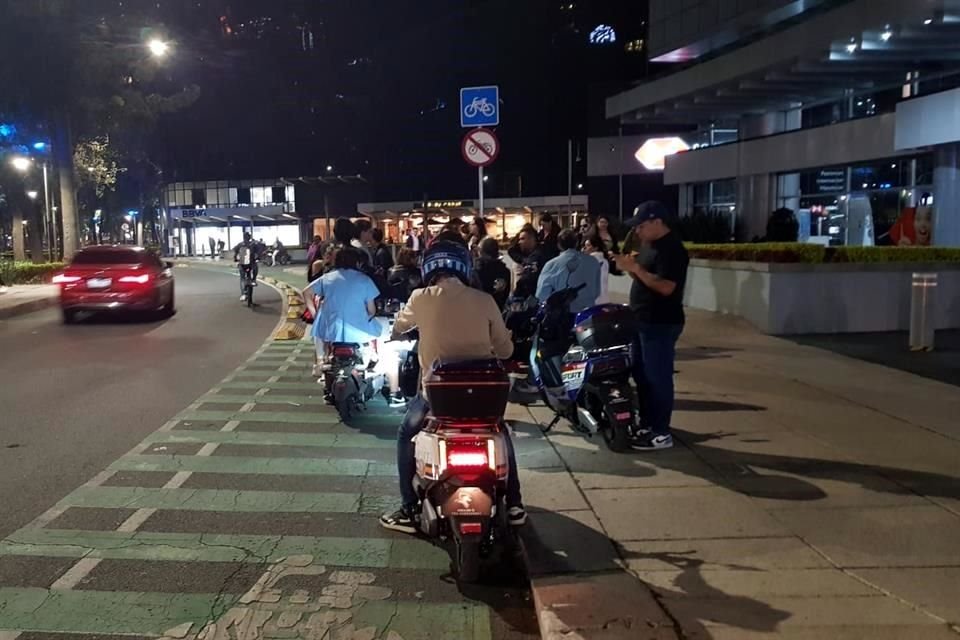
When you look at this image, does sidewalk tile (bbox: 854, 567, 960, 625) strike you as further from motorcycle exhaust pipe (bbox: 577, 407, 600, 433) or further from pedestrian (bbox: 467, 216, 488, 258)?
pedestrian (bbox: 467, 216, 488, 258)

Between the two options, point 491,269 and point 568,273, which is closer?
point 568,273

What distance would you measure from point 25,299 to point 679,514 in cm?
2137

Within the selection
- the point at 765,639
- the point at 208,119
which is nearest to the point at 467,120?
the point at 765,639

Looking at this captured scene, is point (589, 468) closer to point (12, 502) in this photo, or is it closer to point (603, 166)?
point (12, 502)

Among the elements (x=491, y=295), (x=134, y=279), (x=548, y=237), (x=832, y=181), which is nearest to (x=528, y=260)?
(x=548, y=237)

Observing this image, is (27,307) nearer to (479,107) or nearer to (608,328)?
(479,107)

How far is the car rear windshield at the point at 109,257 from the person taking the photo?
60.2ft

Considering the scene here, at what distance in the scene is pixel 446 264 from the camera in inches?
212

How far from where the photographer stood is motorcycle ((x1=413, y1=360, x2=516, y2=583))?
4.70m

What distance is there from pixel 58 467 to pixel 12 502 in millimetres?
925

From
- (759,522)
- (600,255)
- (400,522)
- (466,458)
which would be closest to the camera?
(466,458)

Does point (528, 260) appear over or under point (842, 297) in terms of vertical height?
over

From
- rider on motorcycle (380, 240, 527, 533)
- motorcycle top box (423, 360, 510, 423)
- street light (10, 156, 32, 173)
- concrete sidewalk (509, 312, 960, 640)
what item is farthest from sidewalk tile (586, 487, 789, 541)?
street light (10, 156, 32, 173)

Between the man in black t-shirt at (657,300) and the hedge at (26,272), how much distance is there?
2627 centimetres
